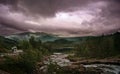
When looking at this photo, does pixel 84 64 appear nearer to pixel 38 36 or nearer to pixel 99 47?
pixel 99 47

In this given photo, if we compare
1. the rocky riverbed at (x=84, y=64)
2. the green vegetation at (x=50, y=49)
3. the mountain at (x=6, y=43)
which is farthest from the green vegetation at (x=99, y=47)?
the mountain at (x=6, y=43)

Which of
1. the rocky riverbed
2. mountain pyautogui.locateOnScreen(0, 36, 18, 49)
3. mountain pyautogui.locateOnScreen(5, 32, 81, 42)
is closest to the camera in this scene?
mountain pyautogui.locateOnScreen(0, 36, 18, 49)

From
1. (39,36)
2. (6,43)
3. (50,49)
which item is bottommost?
(50,49)

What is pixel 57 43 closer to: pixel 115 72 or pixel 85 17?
pixel 85 17

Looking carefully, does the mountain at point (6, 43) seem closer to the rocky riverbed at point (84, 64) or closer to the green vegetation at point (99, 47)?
the rocky riverbed at point (84, 64)

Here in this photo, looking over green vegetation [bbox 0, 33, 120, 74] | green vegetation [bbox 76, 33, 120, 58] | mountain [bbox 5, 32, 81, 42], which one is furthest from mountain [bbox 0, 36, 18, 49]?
green vegetation [bbox 76, 33, 120, 58]

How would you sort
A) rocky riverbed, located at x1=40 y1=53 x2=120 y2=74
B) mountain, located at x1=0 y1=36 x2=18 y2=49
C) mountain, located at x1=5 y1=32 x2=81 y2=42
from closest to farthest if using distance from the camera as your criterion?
mountain, located at x1=0 y1=36 x2=18 y2=49 → rocky riverbed, located at x1=40 y1=53 x2=120 y2=74 → mountain, located at x1=5 y1=32 x2=81 y2=42

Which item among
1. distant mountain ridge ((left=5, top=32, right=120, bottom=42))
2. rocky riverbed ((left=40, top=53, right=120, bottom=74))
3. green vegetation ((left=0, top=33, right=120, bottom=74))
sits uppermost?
distant mountain ridge ((left=5, top=32, right=120, bottom=42))

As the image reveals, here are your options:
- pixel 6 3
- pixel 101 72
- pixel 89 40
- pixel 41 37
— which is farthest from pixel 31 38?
pixel 101 72

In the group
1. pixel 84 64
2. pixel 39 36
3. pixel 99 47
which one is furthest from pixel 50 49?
pixel 99 47

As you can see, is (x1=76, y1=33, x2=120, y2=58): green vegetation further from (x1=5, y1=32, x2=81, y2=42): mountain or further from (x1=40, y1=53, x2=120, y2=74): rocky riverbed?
(x1=5, y1=32, x2=81, y2=42): mountain

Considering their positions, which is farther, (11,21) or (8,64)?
(11,21)
